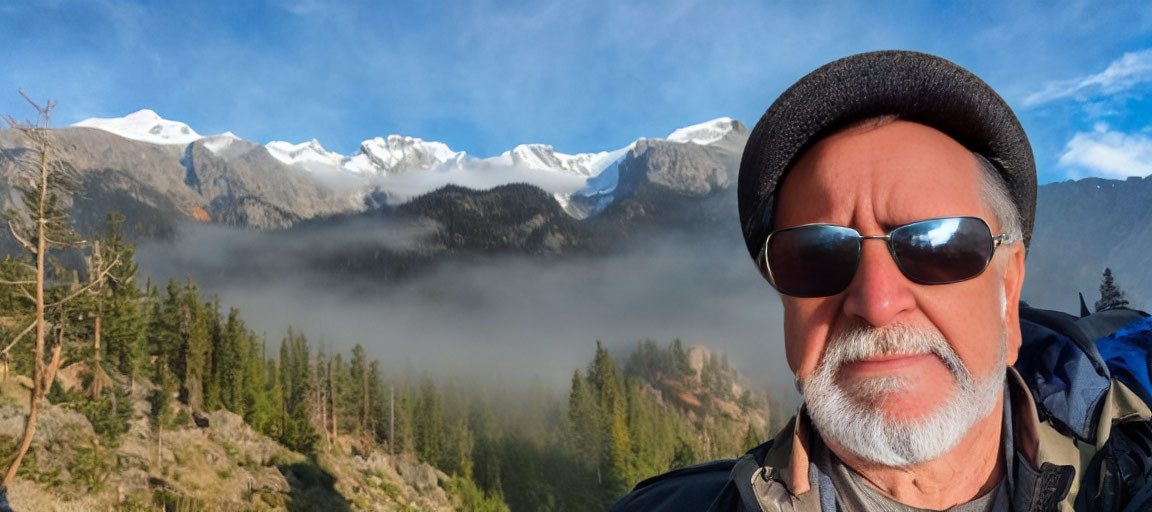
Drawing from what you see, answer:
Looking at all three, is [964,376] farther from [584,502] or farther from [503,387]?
[503,387]

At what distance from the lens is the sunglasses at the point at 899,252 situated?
1.95 meters

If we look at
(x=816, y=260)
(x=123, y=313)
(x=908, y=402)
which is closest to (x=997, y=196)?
(x=816, y=260)

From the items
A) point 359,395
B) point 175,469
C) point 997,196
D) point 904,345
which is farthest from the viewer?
point 359,395

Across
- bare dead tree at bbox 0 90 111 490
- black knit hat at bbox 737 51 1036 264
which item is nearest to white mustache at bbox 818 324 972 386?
black knit hat at bbox 737 51 1036 264

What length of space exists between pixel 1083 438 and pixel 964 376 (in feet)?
1.25

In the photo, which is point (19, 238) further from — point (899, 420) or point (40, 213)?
point (899, 420)

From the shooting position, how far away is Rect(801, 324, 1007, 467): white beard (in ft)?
6.23

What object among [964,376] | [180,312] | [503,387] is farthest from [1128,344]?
[503,387]

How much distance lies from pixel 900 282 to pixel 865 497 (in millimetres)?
711

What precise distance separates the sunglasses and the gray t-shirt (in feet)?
1.96

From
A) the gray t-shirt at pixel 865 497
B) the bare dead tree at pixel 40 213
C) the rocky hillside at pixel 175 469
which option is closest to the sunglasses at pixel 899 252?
the gray t-shirt at pixel 865 497

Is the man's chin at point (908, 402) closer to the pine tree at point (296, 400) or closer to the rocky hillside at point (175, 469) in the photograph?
the rocky hillside at point (175, 469)

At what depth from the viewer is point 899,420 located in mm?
1914

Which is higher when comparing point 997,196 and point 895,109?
point 895,109
